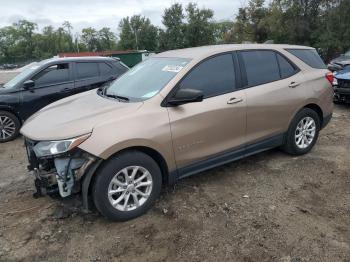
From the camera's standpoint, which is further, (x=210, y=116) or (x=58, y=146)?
(x=210, y=116)

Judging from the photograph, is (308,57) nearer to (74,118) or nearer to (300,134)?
(300,134)

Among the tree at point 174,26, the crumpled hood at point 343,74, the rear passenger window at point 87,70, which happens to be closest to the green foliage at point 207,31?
the tree at point 174,26

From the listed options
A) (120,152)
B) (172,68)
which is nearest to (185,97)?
(172,68)

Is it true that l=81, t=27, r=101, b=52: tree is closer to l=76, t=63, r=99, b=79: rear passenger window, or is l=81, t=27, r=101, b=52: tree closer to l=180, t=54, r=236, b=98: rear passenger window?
l=76, t=63, r=99, b=79: rear passenger window

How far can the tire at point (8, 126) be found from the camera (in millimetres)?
7355

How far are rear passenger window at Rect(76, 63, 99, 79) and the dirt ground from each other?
3511 mm

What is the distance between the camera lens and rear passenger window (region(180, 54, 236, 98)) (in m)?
4.18

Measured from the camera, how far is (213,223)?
147 inches

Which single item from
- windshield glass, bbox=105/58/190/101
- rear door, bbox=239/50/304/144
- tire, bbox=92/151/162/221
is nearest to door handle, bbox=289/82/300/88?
rear door, bbox=239/50/304/144

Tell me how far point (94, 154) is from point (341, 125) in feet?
18.8

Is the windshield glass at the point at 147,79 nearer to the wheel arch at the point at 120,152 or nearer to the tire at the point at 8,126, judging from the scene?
the wheel arch at the point at 120,152

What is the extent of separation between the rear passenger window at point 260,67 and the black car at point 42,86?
4.29 meters

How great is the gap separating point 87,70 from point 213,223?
5.49m

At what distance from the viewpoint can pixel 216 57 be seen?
445 cm
